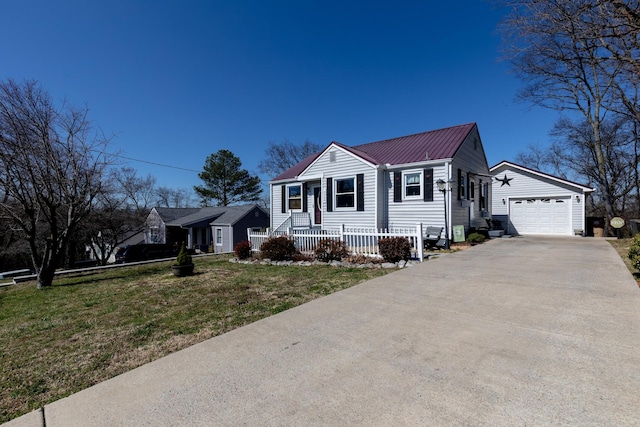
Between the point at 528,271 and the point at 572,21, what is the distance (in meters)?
5.38

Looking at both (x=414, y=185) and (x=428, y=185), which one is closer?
(x=428, y=185)

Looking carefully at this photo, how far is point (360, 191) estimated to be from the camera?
13.5 meters

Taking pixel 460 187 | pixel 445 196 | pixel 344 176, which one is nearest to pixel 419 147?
pixel 460 187

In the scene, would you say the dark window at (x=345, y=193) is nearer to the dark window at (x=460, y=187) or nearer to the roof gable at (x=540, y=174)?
the dark window at (x=460, y=187)

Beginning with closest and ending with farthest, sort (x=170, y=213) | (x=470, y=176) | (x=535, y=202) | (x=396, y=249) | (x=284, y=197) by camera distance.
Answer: (x=396, y=249) → (x=470, y=176) → (x=535, y=202) → (x=284, y=197) → (x=170, y=213)

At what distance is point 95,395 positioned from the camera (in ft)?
8.04

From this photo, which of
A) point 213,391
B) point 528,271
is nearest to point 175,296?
point 213,391

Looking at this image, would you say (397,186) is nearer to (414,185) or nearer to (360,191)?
(414,185)

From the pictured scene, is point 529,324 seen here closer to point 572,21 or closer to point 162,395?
point 162,395

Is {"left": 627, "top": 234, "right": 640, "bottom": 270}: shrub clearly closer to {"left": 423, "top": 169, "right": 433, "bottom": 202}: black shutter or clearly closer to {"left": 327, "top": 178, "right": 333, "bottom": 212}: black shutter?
{"left": 423, "top": 169, "right": 433, "bottom": 202}: black shutter

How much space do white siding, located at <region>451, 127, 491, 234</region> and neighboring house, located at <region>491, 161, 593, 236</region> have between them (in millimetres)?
1584

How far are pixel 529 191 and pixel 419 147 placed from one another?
770 cm

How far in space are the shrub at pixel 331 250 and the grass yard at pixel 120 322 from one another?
1.20 metres

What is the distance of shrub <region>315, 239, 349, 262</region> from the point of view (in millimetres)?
9258
